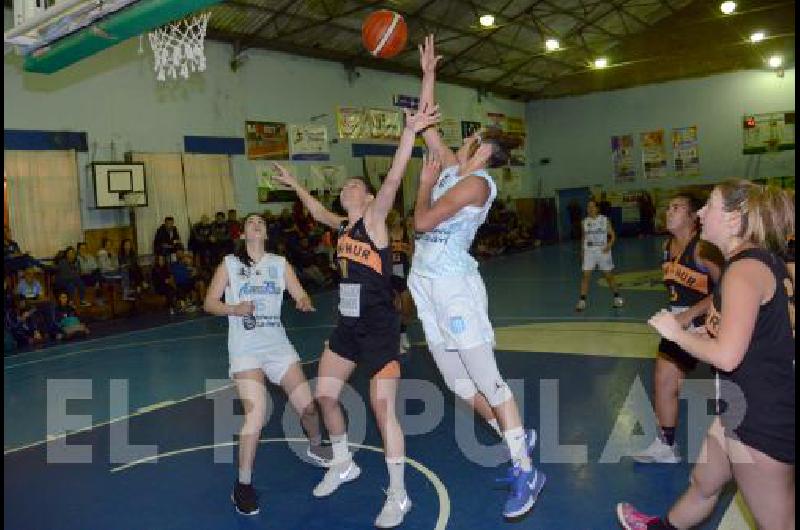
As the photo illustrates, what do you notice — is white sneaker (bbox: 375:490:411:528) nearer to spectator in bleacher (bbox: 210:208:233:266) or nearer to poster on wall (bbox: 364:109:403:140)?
spectator in bleacher (bbox: 210:208:233:266)

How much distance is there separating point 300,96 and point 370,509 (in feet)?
60.1

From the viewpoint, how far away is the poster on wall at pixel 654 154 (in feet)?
97.1

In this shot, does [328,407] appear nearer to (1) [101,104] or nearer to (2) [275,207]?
(1) [101,104]

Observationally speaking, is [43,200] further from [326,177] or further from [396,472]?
[396,472]

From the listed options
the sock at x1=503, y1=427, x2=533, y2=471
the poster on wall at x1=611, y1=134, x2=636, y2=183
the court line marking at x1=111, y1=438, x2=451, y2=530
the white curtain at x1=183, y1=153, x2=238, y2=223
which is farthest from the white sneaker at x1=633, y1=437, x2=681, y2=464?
the poster on wall at x1=611, y1=134, x2=636, y2=183

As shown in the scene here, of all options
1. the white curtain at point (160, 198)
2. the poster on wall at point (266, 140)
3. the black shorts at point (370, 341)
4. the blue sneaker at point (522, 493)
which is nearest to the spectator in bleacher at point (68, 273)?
the white curtain at point (160, 198)

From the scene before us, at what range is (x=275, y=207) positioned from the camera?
20.0 metres

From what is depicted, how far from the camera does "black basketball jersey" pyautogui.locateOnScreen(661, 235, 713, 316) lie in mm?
4820

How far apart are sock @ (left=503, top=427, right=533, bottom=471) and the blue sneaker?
0.16ft

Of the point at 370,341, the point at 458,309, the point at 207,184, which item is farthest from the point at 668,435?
the point at 207,184

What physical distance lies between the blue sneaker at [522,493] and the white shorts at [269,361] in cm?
166

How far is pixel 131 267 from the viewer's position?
50.5 ft

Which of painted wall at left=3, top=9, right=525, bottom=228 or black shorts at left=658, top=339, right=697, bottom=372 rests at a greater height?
painted wall at left=3, top=9, right=525, bottom=228

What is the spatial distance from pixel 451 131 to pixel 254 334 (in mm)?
24029
